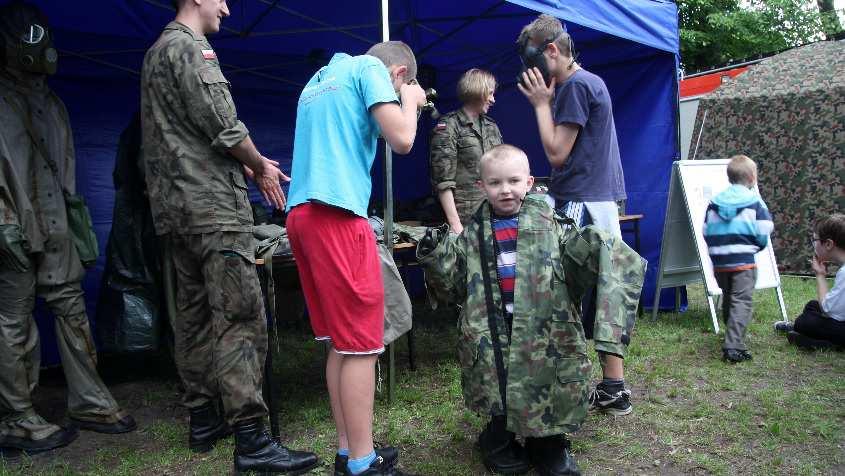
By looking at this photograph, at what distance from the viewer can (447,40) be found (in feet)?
18.7

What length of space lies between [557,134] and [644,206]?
103 inches

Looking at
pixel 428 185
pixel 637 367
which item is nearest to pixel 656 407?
pixel 637 367

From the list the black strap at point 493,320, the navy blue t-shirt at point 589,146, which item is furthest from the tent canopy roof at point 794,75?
the black strap at point 493,320

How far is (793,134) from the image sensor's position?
293 inches

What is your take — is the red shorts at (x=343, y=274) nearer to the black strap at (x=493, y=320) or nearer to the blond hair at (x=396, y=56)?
the black strap at (x=493, y=320)

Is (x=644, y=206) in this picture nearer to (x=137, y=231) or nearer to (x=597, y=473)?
(x=597, y=473)

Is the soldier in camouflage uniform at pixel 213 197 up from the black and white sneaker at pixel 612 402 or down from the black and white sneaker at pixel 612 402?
up

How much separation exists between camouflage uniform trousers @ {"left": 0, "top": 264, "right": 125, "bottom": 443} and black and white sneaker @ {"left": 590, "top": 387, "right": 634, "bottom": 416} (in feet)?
7.99

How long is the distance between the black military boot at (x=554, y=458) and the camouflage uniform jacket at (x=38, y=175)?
2393 mm

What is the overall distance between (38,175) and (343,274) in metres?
1.90

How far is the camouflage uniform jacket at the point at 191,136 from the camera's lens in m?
2.40

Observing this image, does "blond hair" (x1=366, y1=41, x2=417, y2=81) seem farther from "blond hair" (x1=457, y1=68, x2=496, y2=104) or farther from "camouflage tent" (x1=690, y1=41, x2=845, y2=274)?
"camouflage tent" (x1=690, y1=41, x2=845, y2=274)

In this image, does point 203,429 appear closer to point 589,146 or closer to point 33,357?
point 33,357

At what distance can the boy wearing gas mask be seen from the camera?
117 inches
